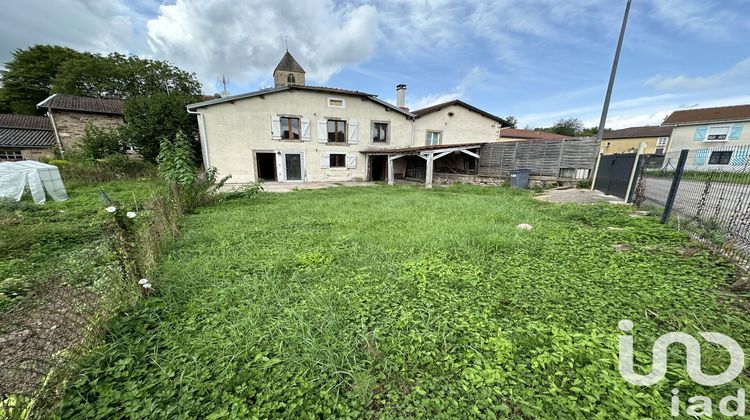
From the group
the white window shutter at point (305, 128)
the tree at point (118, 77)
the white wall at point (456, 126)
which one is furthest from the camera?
the tree at point (118, 77)

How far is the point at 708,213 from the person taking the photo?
411cm

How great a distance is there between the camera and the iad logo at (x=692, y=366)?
61.9 inches

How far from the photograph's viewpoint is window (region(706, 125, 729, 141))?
21719 mm

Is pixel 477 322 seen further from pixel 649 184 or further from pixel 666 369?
pixel 649 184

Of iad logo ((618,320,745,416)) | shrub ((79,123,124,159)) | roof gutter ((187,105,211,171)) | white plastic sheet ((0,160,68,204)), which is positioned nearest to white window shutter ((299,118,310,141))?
roof gutter ((187,105,211,171))

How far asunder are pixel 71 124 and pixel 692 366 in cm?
2999

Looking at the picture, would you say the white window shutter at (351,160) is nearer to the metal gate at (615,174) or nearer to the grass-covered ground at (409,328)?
the metal gate at (615,174)

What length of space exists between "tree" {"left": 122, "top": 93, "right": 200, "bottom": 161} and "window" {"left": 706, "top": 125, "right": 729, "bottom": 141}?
39616mm

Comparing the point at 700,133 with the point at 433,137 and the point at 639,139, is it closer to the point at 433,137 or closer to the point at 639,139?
the point at 639,139

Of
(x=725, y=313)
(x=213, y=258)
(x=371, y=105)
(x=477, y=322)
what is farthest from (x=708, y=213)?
(x=371, y=105)

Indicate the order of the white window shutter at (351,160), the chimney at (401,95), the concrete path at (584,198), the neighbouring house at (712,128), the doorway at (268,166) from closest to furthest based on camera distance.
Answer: the concrete path at (584,198) → the white window shutter at (351,160) → the doorway at (268,166) → the chimney at (401,95) → the neighbouring house at (712,128)

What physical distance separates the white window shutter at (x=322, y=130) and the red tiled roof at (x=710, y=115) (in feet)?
103

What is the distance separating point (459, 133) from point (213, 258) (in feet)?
58.1

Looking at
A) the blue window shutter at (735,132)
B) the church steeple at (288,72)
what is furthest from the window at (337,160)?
the blue window shutter at (735,132)
